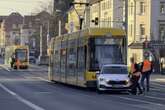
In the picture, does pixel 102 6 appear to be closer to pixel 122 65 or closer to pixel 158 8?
pixel 158 8

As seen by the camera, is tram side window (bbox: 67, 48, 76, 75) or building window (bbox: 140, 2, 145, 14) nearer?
tram side window (bbox: 67, 48, 76, 75)

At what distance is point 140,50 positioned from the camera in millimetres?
101250

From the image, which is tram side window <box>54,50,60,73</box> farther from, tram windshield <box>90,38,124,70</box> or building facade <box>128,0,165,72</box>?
building facade <box>128,0,165,72</box>

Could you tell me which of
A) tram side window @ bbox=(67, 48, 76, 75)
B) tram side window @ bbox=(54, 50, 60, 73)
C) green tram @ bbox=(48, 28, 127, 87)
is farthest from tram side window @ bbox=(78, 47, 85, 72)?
tram side window @ bbox=(54, 50, 60, 73)

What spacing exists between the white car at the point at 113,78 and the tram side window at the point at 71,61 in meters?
6.32

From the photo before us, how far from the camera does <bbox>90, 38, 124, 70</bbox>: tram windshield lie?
37312 millimetres

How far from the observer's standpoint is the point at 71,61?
42438mm

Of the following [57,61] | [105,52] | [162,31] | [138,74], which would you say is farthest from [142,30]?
[138,74]

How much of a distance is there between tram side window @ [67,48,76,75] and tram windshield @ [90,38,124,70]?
154 inches

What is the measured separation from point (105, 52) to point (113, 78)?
11.9 feet

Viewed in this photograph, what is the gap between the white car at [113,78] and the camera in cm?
3422

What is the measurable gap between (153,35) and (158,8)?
407 cm

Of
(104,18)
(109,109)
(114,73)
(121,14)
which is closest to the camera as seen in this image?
(109,109)

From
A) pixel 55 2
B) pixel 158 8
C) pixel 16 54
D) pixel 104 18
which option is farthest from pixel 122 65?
pixel 55 2
